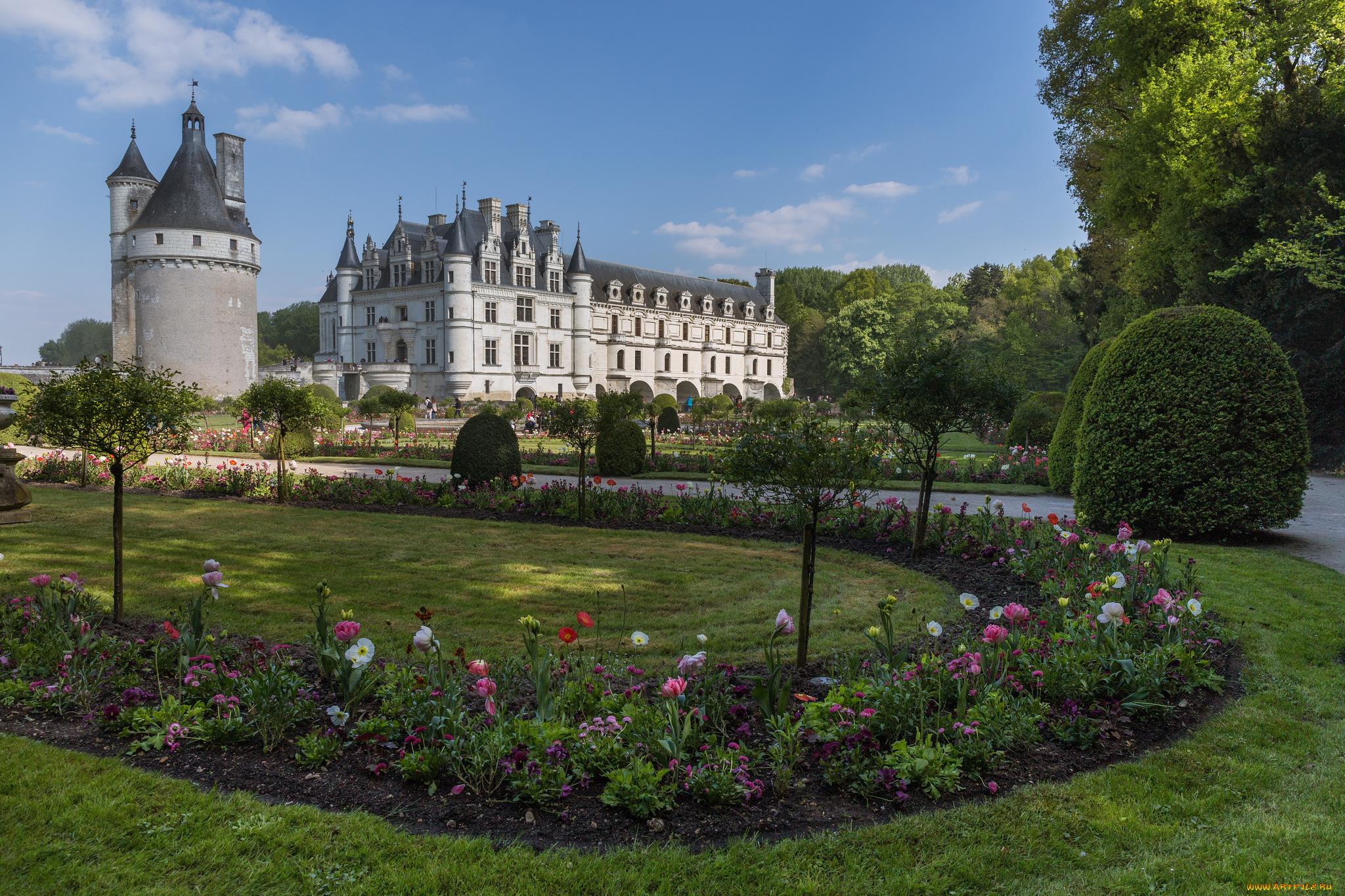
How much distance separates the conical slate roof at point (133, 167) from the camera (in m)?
42.8

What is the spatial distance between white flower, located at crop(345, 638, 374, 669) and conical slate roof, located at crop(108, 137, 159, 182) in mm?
50470

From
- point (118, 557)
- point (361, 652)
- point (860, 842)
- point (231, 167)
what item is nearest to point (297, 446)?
point (118, 557)

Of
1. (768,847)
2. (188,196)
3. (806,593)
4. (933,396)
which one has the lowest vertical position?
(768,847)

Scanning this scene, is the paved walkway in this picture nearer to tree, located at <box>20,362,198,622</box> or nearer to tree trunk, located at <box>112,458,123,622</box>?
tree, located at <box>20,362,198,622</box>

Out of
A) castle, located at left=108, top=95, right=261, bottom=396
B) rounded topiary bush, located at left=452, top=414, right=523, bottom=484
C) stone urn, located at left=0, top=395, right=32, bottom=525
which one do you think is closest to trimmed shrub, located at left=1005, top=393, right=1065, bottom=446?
rounded topiary bush, located at left=452, top=414, right=523, bottom=484

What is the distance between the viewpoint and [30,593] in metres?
6.34

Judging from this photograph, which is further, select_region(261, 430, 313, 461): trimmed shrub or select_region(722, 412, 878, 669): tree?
select_region(261, 430, 313, 461): trimmed shrub

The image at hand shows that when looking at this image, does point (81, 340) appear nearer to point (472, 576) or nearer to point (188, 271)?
point (188, 271)

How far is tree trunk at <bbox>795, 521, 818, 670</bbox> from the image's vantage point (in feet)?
15.0

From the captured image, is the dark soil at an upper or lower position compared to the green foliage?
lower

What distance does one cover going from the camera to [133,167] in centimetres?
4306

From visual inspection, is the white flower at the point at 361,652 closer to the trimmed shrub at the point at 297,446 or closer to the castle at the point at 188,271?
the trimmed shrub at the point at 297,446

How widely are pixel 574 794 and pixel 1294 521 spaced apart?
1070cm

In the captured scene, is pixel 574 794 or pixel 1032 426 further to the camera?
pixel 1032 426
